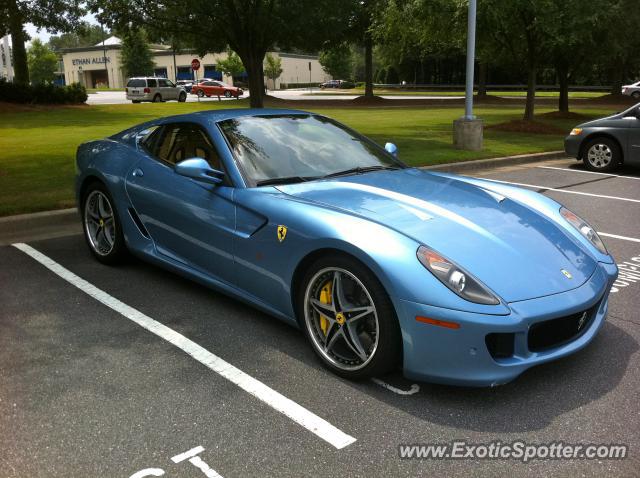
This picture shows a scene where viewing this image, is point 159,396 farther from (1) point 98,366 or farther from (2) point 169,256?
(2) point 169,256

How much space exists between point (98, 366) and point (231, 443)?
1.16 m

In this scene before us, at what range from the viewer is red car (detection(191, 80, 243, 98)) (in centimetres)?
4769

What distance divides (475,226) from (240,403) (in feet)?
5.17

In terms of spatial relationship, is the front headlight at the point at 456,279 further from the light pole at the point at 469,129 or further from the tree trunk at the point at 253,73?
the tree trunk at the point at 253,73

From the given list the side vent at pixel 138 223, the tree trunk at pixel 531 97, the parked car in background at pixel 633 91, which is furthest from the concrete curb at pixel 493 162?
the parked car in background at pixel 633 91

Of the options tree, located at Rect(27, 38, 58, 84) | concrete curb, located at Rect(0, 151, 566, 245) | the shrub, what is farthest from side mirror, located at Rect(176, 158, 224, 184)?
tree, located at Rect(27, 38, 58, 84)

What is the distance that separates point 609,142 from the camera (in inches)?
426

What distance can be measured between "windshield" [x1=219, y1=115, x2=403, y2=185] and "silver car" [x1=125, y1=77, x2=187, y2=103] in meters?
38.6

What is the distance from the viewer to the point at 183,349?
3713 millimetres

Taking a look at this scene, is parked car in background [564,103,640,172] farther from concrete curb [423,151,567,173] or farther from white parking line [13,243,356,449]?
white parking line [13,243,356,449]

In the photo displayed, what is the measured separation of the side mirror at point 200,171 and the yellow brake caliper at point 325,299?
3.76 feet

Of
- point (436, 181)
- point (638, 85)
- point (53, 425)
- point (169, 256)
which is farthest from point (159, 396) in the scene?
point (638, 85)

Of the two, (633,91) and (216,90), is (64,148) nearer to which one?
(216,90)

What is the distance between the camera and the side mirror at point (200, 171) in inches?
155
